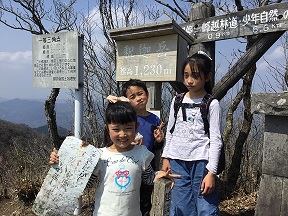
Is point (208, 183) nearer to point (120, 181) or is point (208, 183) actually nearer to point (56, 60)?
point (120, 181)

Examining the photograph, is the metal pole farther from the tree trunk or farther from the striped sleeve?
the tree trunk

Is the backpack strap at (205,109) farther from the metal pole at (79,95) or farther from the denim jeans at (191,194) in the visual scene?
the metal pole at (79,95)

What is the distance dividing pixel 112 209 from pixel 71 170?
314mm

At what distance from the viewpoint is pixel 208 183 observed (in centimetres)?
180

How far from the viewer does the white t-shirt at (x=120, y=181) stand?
1618 mm

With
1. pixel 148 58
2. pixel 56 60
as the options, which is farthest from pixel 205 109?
pixel 56 60

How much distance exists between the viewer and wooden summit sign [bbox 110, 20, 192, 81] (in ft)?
8.64

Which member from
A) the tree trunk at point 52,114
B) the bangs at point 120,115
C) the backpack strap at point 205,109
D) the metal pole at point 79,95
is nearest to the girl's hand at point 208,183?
the backpack strap at point 205,109

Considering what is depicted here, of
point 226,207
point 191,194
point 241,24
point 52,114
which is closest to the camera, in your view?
point 191,194

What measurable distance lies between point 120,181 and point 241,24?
193cm

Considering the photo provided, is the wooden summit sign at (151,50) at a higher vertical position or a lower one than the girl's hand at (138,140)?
higher

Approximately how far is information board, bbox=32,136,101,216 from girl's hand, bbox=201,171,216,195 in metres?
0.70

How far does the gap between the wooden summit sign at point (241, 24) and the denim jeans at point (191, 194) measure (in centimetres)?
146

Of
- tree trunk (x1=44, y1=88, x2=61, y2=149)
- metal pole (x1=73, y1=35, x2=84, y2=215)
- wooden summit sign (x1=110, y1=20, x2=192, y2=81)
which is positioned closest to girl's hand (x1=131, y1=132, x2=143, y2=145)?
wooden summit sign (x1=110, y1=20, x2=192, y2=81)
